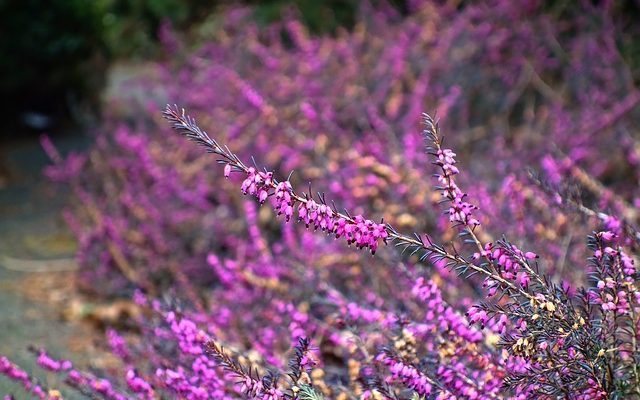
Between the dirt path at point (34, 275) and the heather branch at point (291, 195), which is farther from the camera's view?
the dirt path at point (34, 275)

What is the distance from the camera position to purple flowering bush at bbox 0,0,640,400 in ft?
5.34

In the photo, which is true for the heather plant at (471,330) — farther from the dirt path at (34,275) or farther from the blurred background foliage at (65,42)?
the blurred background foliage at (65,42)

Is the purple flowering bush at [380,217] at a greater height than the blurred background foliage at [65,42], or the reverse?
the purple flowering bush at [380,217]

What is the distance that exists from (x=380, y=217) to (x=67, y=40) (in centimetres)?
581

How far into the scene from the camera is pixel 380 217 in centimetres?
388

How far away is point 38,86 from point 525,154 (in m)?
6.07

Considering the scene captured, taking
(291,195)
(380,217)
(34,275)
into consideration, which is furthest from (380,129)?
(291,195)

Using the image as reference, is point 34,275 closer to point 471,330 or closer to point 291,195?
point 471,330

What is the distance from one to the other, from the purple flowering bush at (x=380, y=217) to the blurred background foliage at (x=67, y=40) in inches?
43.4

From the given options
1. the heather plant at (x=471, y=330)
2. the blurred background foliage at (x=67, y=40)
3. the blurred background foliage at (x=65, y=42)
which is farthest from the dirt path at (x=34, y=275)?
the heather plant at (x=471, y=330)

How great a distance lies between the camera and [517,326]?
157cm

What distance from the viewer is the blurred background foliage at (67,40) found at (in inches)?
320

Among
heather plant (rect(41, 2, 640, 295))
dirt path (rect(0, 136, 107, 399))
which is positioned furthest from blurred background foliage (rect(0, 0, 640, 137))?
heather plant (rect(41, 2, 640, 295))

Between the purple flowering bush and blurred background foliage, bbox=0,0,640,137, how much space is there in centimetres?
110
